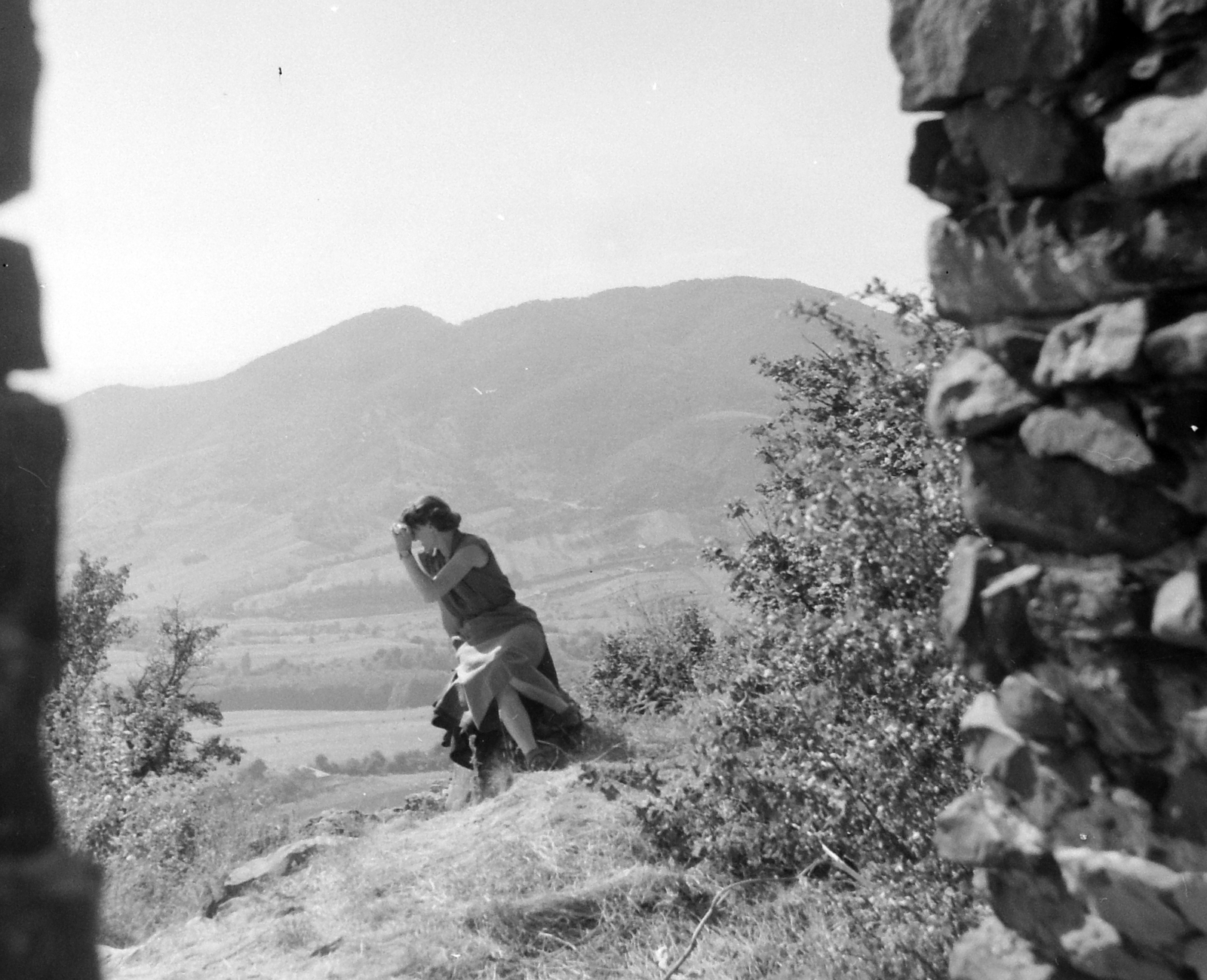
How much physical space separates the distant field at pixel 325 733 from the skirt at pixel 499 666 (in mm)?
36100

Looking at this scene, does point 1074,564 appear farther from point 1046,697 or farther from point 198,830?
point 198,830

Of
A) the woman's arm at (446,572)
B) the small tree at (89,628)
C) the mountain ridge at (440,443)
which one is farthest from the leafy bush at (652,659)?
the mountain ridge at (440,443)

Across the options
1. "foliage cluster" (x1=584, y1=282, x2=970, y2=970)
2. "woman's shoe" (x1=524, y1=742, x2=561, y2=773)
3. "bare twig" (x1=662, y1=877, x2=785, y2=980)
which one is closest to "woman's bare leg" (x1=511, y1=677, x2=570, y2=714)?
"woman's shoe" (x1=524, y1=742, x2=561, y2=773)

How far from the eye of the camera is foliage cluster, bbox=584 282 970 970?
11.4 feet

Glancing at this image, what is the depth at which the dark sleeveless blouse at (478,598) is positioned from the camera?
795 centimetres

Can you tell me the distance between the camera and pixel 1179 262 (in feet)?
6.17

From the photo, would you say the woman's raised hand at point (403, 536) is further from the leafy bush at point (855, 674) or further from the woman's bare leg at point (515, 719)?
the leafy bush at point (855, 674)

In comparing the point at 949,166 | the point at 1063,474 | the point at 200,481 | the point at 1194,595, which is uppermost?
the point at 949,166

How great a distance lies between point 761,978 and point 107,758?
7.02 metres

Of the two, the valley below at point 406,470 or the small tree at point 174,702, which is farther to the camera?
the valley below at point 406,470

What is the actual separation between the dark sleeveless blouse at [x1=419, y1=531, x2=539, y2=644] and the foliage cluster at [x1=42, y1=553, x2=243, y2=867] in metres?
2.38

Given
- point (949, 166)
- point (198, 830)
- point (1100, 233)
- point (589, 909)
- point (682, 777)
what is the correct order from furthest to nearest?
point (198, 830) < point (682, 777) < point (589, 909) < point (949, 166) < point (1100, 233)

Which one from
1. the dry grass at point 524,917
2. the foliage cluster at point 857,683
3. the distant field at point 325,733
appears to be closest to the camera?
the foliage cluster at point 857,683

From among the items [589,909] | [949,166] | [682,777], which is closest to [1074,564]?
[949,166]
